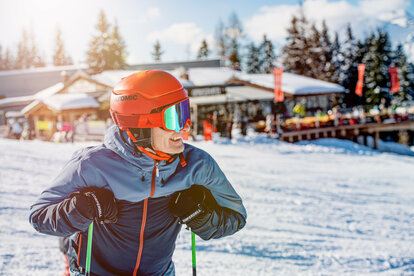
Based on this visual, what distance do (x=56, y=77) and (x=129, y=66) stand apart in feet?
33.5

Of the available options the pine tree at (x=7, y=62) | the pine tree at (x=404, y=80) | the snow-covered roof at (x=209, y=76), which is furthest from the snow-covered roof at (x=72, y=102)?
the pine tree at (x=7, y=62)

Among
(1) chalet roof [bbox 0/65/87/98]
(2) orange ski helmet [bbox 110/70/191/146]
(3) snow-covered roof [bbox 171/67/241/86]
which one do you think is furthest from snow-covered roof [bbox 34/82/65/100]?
(2) orange ski helmet [bbox 110/70/191/146]

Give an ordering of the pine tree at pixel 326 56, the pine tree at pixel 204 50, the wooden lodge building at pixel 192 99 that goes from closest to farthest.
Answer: the wooden lodge building at pixel 192 99 < the pine tree at pixel 326 56 < the pine tree at pixel 204 50

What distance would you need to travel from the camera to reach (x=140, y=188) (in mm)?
1507

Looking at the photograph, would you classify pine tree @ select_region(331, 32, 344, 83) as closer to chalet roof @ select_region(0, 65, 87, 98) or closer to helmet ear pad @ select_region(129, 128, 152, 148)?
chalet roof @ select_region(0, 65, 87, 98)

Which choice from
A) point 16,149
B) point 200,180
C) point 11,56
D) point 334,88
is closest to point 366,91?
point 334,88

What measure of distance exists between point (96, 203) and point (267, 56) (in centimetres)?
5075

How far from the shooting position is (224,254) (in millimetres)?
3906

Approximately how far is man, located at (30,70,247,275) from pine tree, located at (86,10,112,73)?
4387cm

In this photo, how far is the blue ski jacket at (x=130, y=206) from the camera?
1435 mm

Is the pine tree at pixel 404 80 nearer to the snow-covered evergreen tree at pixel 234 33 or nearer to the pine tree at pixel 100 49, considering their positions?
the snow-covered evergreen tree at pixel 234 33

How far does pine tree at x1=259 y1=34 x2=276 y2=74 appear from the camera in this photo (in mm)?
48938

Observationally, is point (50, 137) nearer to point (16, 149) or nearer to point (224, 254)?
point (16, 149)

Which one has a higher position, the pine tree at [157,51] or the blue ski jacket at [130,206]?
the pine tree at [157,51]
